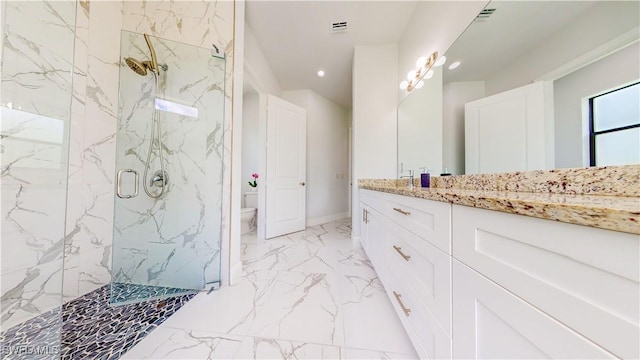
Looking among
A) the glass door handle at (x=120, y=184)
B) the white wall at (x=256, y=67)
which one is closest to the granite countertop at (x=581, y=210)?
the glass door handle at (x=120, y=184)

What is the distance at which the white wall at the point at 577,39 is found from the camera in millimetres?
611

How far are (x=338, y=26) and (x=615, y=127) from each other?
95.1 inches

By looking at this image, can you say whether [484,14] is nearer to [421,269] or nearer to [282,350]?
[421,269]

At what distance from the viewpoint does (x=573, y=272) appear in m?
0.36

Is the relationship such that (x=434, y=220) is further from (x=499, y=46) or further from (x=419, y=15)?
(x=419, y=15)

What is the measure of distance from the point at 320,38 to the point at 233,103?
1.57m

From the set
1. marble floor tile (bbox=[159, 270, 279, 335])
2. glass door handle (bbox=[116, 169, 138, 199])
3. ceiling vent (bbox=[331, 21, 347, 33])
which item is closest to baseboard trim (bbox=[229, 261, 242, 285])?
Result: marble floor tile (bbox=[159, 270, 279, 335])

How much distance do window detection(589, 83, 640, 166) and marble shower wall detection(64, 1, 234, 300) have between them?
1910 millimetres

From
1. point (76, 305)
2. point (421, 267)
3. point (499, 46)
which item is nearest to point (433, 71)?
point (499, 46)

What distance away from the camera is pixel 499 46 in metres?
1.04

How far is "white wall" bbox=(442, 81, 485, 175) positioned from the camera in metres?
1.20

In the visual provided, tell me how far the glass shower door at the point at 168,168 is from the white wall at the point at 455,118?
171 centimetres

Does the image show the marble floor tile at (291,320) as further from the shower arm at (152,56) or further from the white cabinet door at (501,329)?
the shower arm at (152,56)

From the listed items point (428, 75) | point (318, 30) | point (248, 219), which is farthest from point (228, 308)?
point (318, 30)
